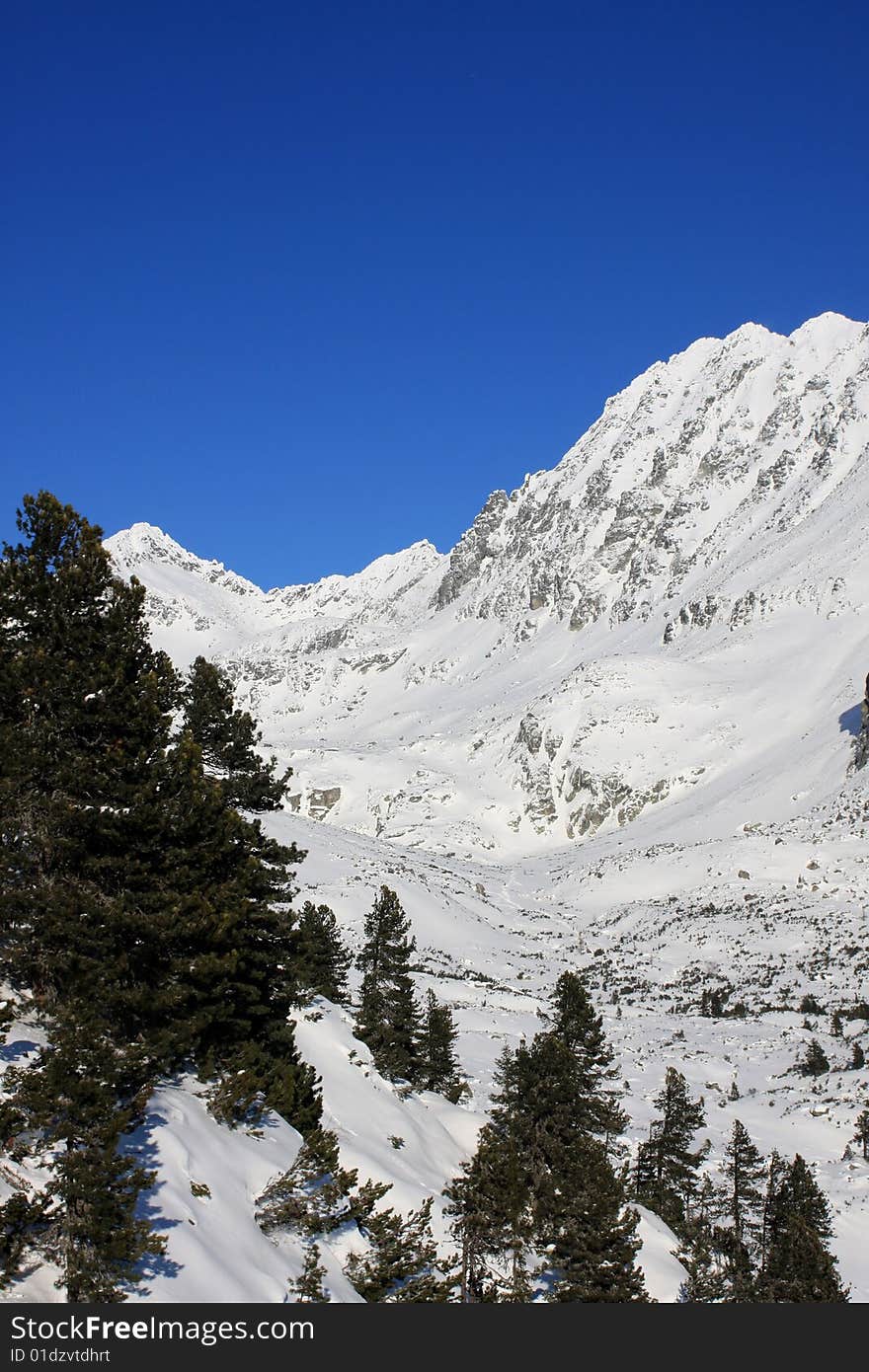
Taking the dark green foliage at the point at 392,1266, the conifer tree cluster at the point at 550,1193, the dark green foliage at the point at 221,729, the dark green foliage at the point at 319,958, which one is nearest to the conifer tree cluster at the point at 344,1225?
the dark green foliage at the point at 392,1266

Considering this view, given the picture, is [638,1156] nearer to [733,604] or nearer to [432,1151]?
[432,1151]

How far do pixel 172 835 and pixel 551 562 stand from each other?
596ft

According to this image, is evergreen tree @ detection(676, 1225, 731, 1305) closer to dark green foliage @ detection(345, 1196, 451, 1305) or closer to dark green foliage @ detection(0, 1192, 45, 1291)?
dark green foliage @ detection(345, 1196, 451, 1305)

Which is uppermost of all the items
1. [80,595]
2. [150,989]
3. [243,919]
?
Answer: [80,595]

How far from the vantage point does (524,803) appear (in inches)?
4370

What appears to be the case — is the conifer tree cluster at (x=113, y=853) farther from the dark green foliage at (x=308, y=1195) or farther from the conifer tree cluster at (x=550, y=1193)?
the conifer tree cluster at (x=550, y=1193)

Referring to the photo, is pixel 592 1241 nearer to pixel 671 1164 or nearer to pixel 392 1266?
pixel 392 1266

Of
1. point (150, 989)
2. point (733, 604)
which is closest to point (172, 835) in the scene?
point (150, 989)

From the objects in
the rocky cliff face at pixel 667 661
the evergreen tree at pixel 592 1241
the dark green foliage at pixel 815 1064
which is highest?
the rocky cliff face at pixel 667 661

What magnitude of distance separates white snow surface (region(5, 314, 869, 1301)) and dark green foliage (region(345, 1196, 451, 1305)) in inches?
22.8

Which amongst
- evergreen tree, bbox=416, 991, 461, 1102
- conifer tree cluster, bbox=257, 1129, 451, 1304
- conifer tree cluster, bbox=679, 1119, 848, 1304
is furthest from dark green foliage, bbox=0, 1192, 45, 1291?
evergreen tree, bbox=416, 991, 461, 1102

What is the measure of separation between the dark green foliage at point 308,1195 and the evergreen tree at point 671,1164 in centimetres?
1653

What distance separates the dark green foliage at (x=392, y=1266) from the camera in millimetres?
12945

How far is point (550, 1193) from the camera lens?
1972cm
